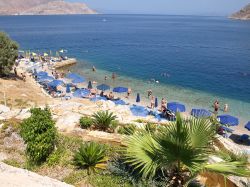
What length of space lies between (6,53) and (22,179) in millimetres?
29855

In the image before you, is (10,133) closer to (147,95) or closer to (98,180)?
(98,180)

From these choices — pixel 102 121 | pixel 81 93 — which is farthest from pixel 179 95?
pixel 102 121

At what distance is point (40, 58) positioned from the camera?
5612 cm

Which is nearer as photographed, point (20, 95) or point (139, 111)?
point (139, 111)

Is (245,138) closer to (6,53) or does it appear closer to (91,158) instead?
(91,158)

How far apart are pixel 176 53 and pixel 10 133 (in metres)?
66.5

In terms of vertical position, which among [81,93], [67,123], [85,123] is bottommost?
[81,93]

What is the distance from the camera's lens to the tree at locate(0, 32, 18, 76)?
3606 centimetres

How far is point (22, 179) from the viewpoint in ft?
30.6

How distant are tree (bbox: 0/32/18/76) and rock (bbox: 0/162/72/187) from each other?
2878 centimetres

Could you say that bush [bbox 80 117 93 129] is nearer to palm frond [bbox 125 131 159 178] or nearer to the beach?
the beach

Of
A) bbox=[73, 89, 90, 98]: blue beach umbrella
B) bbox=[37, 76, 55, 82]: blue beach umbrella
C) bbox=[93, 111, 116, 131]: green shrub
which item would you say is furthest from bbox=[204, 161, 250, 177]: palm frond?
bbox=[37, 76, 55, 82]: blue beach umbrella

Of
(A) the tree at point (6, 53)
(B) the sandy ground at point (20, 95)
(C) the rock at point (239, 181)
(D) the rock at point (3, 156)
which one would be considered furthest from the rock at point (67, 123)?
(A) the tree at point (6, 53)

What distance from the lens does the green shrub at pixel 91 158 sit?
10898 mm
